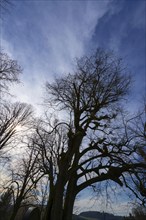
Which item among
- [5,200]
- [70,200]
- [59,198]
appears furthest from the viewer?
[5,200]

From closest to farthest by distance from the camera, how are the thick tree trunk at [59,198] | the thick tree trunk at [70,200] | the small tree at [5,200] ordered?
the thick tree trunk at [59,198] < the thick tree trunk at [70,200] < the small tree at [5,200]

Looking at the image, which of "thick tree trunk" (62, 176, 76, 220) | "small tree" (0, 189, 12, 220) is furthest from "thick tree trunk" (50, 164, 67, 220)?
"small tree" (0, 189, 12, 220)

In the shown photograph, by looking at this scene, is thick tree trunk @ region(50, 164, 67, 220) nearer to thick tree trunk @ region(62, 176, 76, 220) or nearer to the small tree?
thick tree trunk @ region(62, 176, 76, 220)

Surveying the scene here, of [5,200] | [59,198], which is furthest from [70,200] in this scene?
[5,200]

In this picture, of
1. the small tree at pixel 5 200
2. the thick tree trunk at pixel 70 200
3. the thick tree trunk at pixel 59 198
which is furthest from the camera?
the small tree at pixel 5 200

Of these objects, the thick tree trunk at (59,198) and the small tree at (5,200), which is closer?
the thick tree trunk at (59,198)

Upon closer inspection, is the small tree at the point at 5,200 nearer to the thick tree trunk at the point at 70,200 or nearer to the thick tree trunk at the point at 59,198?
the thick tree trunk at the point at 70,200

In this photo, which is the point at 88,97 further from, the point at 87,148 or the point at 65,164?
the point at 65,164

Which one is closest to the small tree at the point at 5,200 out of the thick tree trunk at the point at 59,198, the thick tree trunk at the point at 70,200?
the thick tree trunk at the point at 70,200

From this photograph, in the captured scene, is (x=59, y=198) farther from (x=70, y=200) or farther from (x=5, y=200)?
(x=5, y=200)

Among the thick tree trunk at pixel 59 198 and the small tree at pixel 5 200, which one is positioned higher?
the small tree at pixel 5 200

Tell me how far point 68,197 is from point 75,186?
0.73m

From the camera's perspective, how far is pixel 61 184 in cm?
961

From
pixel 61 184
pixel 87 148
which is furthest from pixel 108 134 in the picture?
pixel 61 184
